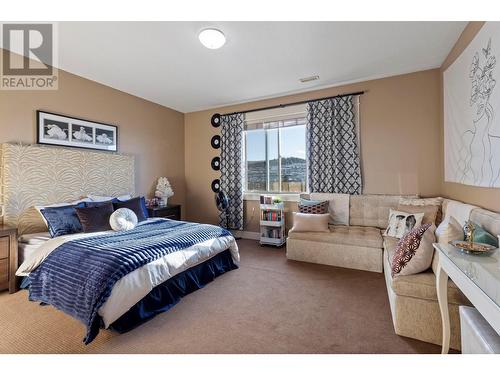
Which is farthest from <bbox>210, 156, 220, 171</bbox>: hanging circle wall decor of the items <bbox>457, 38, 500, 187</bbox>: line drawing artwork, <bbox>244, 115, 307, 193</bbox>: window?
<bbox>457, 38, 500, 187</bbox>: line drawing artwork

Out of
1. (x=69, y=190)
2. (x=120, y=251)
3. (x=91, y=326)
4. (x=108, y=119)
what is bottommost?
(x=91, y=326)

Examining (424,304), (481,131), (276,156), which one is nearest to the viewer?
(424,304)

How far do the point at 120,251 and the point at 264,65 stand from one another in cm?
278

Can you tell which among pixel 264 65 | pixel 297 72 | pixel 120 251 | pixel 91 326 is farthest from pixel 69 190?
pixel 297 72

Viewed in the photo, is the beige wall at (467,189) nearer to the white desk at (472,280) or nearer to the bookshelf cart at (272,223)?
the white desk at (472,280)

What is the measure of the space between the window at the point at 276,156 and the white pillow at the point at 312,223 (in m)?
0.86

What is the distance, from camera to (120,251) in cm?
193

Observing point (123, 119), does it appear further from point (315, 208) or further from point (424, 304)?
point (424, 304)

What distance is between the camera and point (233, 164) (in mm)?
Answer: 4633

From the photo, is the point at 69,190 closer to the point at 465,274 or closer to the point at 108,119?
the point at 108,119

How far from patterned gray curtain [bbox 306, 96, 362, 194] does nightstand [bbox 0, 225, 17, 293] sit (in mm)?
3935

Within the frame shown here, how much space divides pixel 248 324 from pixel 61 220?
2.39 m

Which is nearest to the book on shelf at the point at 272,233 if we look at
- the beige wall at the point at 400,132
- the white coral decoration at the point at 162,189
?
the beige wall at the point at 400,132

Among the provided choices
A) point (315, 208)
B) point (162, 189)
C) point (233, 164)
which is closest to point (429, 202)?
point (315, 208)
